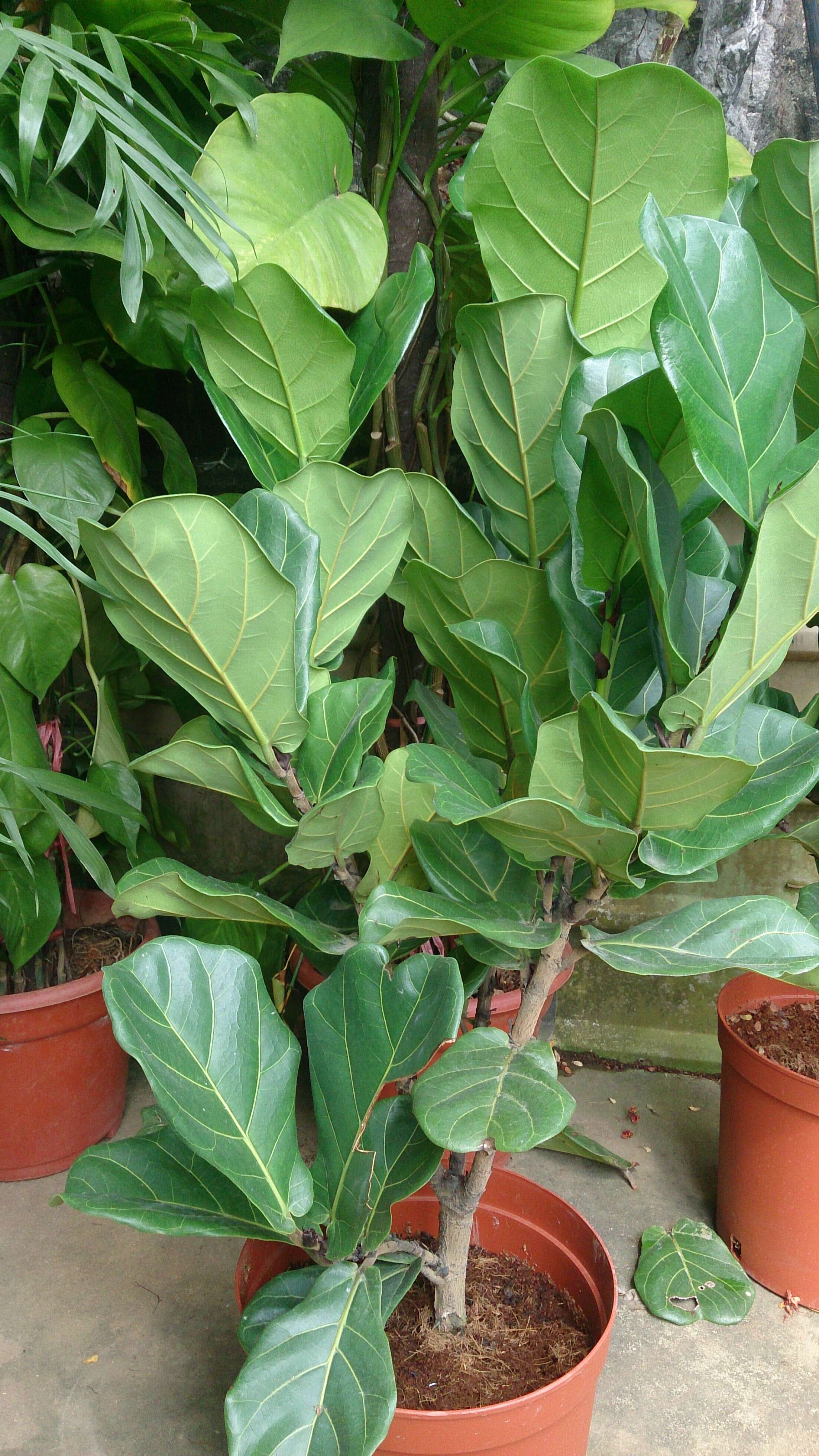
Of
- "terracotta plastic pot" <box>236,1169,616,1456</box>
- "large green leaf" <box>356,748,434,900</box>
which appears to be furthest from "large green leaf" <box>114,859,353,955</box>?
"terracotta plastic pot" <box>236,1169,616,1456</box>

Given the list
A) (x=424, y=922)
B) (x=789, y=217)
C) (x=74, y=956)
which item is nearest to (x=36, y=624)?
(x=74, y=956)

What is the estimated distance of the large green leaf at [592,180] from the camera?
600mm

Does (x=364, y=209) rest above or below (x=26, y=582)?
above

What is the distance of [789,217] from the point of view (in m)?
0.68

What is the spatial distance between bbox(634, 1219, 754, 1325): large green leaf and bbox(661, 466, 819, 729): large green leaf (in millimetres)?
886

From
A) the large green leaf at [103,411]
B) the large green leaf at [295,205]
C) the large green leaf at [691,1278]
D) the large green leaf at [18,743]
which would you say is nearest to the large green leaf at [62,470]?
the large green leaf at [103,411]

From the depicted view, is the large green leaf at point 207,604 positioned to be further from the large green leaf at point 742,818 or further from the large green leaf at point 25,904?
the large green leaf at point 25,904

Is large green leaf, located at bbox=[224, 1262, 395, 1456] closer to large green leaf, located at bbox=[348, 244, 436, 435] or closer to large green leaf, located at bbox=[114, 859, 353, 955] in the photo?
large green leaf, located at bbox=[114, 859, 353, 955]

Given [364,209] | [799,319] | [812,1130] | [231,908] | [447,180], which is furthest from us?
[447,180]

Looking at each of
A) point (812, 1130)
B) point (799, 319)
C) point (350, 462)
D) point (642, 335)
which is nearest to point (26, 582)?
point (350, 462)

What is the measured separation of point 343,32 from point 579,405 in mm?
581

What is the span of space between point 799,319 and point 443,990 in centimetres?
43

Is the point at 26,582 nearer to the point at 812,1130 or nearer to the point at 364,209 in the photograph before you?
the point at 364,209

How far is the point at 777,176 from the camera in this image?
0.66m
